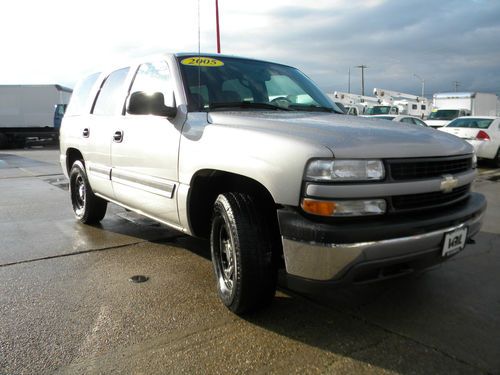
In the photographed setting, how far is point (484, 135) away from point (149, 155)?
36.1 feet

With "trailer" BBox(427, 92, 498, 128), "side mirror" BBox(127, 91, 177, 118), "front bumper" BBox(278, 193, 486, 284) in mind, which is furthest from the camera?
"trailer" BBox(427, 92, 498, 128)

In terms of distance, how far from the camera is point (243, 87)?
3.82 metres

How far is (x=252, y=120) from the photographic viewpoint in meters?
3.08

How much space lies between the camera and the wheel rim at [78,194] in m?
5.60

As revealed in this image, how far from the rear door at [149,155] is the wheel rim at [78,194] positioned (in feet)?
4.12

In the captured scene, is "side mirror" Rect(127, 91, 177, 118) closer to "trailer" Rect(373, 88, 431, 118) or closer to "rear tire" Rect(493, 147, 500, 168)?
"rear tire" Rect(493, 147, 500, 168)

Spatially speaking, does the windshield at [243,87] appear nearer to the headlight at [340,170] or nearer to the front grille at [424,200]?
the headlight at [340,170]

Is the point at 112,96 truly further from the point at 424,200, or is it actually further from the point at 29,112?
the point at 29,112

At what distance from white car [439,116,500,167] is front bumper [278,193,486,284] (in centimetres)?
1057

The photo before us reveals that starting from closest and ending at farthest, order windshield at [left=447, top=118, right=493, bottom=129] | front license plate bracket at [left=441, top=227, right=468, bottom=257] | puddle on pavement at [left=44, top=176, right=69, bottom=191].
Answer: front license plate bracket at [left=441, top=227, right=468, bottom=257] < puddle on pavement at [left=44, top=176, right=69, bottom=191] < windshield at [left=447, top=118, right=493, bottom=129]

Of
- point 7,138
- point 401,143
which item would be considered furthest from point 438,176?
point 7,138

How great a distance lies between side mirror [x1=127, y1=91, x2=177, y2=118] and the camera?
11.3ft

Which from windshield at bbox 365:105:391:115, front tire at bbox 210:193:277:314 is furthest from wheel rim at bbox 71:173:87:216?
windshield at bbox 365:105:391:115

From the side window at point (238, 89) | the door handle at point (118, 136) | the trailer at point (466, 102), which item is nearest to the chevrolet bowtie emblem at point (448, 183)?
the side window at point (238, 89)
